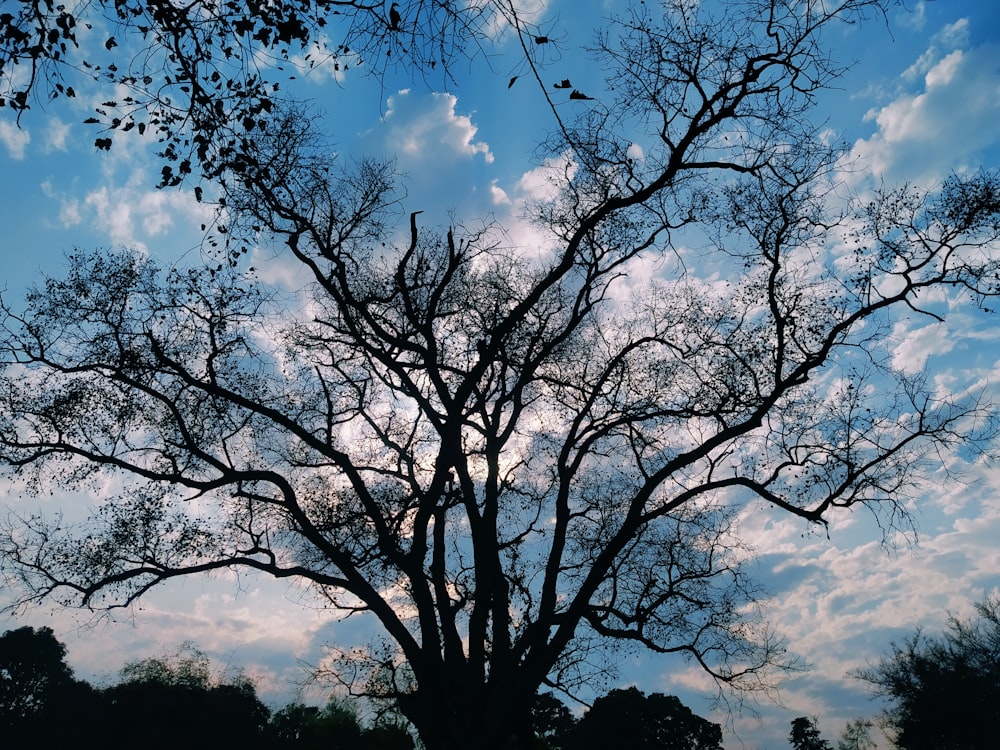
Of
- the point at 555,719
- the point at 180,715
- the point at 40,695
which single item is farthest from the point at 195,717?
the point at 555,719

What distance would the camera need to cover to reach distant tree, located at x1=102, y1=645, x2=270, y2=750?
40.3 m

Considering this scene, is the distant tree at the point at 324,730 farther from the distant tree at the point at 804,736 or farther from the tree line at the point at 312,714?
the distant tree at the point at 804,736

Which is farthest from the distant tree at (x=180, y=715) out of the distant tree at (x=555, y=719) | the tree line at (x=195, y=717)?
the distant tree at (x=555, y=719)

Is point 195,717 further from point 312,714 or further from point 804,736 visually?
point 804,736

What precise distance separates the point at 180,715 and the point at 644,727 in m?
32.5

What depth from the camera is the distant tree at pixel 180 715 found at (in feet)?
132

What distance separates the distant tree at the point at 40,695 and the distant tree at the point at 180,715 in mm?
1719

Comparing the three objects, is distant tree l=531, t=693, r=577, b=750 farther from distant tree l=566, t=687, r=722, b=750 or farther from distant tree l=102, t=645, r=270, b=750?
distant tree l=102, t=645, r=270, b=750

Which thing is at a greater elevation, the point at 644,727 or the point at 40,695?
Answer: the point at 40,695

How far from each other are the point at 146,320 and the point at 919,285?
15.1m

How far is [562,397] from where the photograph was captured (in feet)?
50.8

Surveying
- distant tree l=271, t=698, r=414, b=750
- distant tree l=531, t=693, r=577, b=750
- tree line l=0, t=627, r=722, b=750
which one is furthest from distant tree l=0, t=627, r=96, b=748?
distant tree l=531, t=693, r=577, b=750

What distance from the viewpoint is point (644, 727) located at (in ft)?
156

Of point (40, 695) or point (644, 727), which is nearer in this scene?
point (40, 695)
